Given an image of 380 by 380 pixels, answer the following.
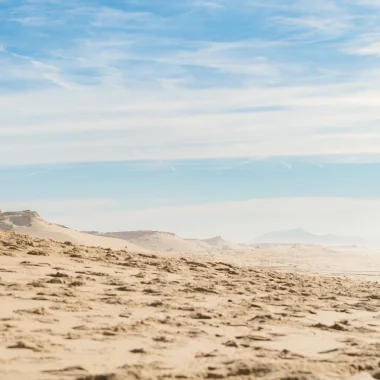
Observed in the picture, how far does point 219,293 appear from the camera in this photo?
8.58 meters

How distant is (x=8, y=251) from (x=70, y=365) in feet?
23.0

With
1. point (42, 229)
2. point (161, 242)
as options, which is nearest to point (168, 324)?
point (42, 229)

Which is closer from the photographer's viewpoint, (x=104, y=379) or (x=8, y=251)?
(x=104, y=379)

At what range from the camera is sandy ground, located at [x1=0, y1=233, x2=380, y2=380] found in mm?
4004

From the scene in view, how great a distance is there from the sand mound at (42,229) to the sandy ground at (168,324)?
26376 millimetres

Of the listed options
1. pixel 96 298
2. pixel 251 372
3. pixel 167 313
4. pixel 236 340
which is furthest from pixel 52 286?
pixel 251 372

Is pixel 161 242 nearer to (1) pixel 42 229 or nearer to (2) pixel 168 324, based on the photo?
(1) pixel 42 229

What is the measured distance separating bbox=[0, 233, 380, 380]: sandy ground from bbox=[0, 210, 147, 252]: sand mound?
26376 mm

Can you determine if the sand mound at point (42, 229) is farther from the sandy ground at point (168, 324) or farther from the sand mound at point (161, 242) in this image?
the sandy ground at point (168, 324)

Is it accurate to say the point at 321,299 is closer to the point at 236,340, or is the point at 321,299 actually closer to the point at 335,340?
the point at 335,340

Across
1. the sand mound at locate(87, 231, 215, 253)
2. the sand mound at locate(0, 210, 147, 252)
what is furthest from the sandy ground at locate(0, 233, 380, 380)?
the sand mound at locate(87, 231, 215, 253)

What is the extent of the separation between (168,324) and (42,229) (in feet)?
115

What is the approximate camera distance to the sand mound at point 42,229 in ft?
121

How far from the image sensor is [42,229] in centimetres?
3928
